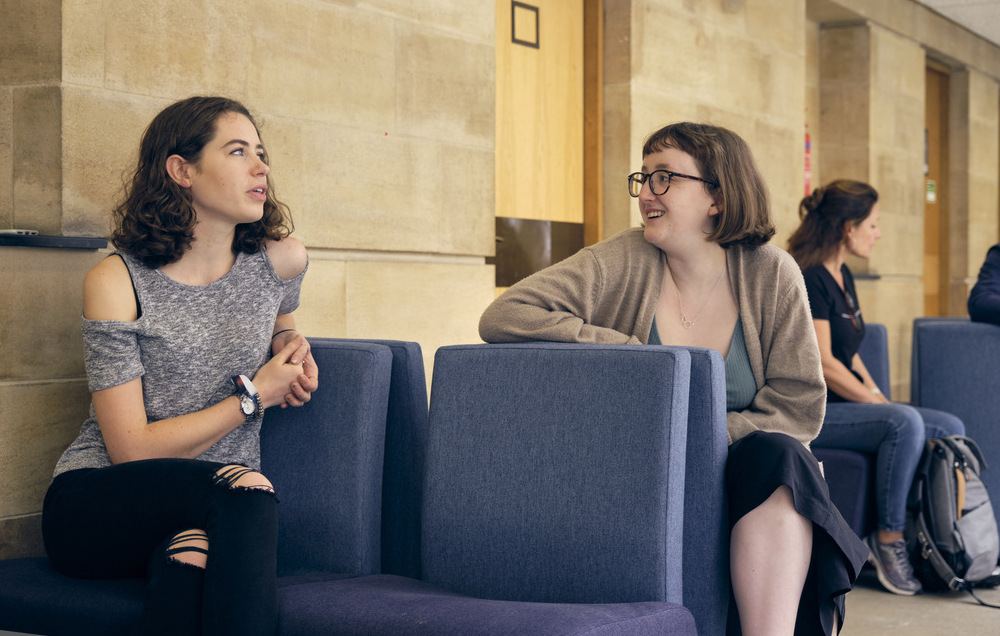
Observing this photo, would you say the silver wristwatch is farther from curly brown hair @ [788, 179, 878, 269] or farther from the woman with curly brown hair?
curly brown hair @ [788, 179, 878, 269]

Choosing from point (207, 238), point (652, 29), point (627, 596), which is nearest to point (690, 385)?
point (627, 596)

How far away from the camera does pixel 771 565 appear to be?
7.23 ft

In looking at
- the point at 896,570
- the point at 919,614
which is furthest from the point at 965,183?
the point at 919,614

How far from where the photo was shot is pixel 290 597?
2.13 meters

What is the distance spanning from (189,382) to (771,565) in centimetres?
127

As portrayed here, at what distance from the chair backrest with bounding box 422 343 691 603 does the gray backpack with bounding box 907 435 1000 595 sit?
6.20 feet

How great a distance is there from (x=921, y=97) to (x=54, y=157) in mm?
6897

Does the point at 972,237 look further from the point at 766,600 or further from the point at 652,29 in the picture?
the point at 766,600

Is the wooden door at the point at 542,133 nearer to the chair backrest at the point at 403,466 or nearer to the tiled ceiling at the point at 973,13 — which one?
the chair backrest at the point at 403,466

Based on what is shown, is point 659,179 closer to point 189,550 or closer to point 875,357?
point 189,550

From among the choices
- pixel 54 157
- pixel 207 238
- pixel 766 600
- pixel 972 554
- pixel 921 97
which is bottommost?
pixel 972 554

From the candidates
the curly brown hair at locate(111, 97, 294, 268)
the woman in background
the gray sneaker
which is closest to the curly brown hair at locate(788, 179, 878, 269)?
the woman in background

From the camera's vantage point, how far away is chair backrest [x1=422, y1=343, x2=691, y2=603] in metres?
2.12

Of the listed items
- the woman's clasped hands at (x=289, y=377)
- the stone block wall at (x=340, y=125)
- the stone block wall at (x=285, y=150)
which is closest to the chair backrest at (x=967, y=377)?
the stone block wall at (x=340, y=125)
